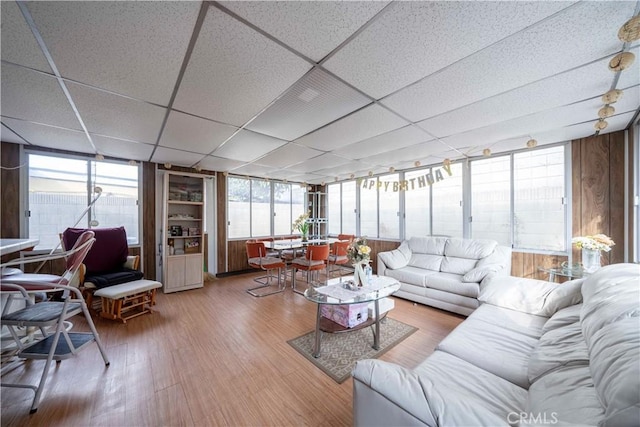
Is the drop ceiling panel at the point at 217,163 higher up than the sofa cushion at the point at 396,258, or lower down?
higher up

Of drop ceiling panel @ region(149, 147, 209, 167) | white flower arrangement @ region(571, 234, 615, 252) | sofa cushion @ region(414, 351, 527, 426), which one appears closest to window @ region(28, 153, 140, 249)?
drop ceiling panel @ region(149, 147, 209, 167)

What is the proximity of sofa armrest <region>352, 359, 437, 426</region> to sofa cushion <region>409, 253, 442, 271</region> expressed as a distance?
128 inches

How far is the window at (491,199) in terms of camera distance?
146 inches

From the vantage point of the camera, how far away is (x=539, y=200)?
341 centimetres

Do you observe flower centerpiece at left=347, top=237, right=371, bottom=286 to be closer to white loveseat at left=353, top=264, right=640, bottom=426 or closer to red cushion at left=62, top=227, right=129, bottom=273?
white loveseat at left=353, top=264, right=640, bottom=426

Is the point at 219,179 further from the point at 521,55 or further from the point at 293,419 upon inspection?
the point at 521,55

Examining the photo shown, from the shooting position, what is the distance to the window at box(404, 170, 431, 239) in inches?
186

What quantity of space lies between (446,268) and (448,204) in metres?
1.40

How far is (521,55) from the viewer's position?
1.48 meters

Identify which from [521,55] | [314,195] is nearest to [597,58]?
[521,55]

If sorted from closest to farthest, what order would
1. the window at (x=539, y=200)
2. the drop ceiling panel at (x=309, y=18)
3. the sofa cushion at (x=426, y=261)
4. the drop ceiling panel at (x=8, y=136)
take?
the drop ceiling panel at (x=309, y=18)
the drop ceiling panel at (x=8, y=136)
the window at (x=539, y=200)
the sofa cushion at (x=426, y=261)

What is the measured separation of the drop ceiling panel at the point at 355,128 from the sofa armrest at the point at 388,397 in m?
2.14

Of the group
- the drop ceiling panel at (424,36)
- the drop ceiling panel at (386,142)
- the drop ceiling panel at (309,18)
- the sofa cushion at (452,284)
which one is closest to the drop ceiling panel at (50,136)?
the drop ceiling panel at (309,18)

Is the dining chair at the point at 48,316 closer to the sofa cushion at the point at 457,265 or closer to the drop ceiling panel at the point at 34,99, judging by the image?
the drop ceiling panel at the point at 34,99
